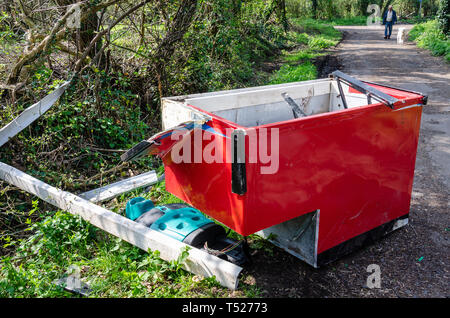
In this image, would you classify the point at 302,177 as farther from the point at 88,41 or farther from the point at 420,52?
the point at 420,52

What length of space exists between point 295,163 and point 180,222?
44.7 inches

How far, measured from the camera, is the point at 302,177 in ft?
9.56

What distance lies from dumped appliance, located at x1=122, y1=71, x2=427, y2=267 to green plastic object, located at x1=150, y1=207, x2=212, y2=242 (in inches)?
6.0

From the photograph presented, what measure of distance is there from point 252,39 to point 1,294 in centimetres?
1013

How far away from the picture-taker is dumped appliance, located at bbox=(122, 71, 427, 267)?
2727 millimetres

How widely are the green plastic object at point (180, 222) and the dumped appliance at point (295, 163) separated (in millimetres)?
152

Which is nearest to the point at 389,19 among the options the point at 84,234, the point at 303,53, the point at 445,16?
the point at 445,16

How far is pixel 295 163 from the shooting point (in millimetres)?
2855

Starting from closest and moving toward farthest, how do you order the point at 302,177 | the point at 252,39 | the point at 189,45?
1. the point at 302,177
2. the point at 189,45
3. the point at 252,39

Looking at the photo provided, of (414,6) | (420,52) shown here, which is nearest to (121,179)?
(420,52)

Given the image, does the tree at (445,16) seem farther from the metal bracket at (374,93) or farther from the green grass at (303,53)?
the metal bracket at (374,93)

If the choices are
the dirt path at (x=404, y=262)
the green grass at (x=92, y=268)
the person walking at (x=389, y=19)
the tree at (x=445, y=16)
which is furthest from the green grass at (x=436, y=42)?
the green grass at (x=92, y=268)

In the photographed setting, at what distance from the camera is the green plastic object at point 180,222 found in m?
3.22

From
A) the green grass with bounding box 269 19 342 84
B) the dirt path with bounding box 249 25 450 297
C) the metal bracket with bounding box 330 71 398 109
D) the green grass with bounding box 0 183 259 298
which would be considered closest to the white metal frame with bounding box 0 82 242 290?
the green grass with bounding box 0 183 259 298
